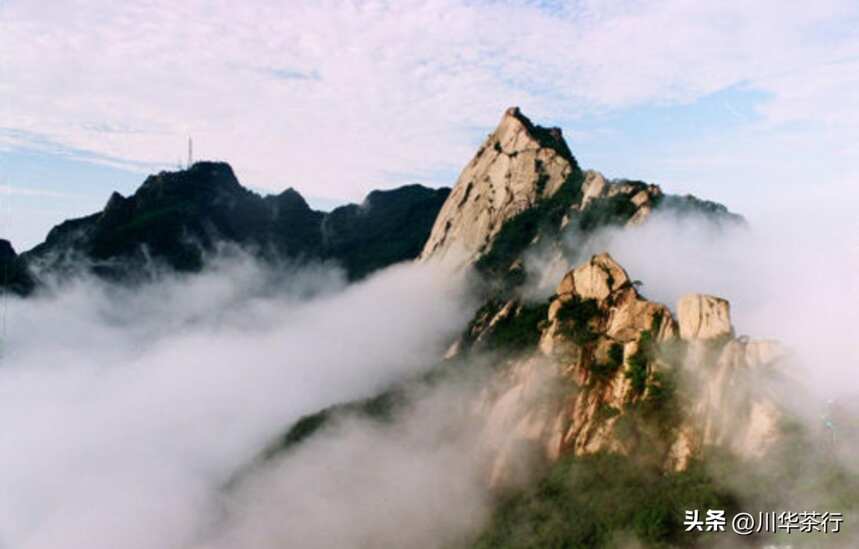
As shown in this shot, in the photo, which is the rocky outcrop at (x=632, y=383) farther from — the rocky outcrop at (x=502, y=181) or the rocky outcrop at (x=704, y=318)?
the rocky outcrop at (x=502, y=181)

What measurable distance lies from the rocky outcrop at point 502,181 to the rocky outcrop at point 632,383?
59.7m

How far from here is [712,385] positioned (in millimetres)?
79062

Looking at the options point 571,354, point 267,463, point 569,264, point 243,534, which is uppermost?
point 569,264

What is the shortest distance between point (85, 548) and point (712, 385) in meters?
154

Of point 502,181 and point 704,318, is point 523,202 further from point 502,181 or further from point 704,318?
point 704,318

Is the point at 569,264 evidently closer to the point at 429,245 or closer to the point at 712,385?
the point at 712,385

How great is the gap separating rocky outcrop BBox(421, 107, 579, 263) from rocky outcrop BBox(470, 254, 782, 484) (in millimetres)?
59665

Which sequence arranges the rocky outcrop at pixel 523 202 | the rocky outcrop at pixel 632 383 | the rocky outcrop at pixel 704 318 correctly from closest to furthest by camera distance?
the rocky outcrop at pixel 632 383
the rocky outcrop at pixel 704 318
the rocky outcrop at pixel 523 202

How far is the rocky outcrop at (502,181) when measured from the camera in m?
160

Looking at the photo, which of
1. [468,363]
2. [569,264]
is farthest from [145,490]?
[569,264]

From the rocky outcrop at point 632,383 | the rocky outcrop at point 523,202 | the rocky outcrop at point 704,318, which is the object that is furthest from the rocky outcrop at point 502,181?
the rocky outcrop at point 704,318

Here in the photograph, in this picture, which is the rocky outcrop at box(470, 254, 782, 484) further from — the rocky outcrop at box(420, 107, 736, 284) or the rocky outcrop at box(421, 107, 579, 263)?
the rocky outcrop at box(421, 107, 579, 263)

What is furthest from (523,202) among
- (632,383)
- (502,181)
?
(632,383)

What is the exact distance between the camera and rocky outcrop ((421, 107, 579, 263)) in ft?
523
